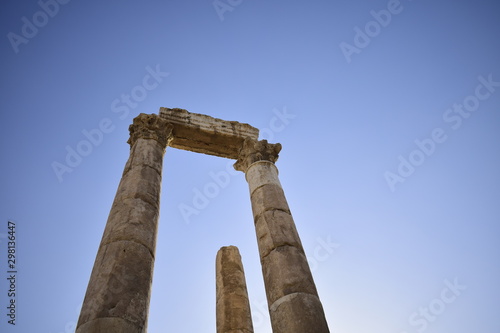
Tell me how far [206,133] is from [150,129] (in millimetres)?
1786

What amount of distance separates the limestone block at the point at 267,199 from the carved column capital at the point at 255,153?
1354mm

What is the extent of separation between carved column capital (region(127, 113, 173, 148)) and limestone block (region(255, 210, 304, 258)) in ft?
11.8

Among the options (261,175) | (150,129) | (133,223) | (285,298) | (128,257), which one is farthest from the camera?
(150,129)

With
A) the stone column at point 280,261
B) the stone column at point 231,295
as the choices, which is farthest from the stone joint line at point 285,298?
the stone column at point 231,295

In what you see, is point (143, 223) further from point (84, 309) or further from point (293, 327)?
point (293, 327)

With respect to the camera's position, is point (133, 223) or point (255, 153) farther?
point (255, 153)

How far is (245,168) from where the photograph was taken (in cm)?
982

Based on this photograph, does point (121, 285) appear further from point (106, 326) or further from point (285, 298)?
point (285, 298)

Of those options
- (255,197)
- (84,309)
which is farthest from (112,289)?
(255,197)

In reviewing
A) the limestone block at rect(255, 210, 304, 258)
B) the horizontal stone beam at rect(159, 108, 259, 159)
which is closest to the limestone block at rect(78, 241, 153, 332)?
the limestone block at rect(255, 210, 304, 258)

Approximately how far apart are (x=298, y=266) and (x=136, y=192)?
351 cm

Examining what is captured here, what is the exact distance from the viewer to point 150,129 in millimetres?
8891

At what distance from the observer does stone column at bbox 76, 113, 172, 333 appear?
4434 millimetres

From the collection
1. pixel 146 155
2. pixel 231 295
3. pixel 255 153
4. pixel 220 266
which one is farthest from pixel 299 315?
pixel 220 266
